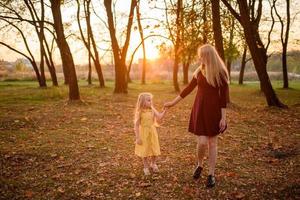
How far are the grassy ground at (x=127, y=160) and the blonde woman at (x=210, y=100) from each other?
960 millimetres

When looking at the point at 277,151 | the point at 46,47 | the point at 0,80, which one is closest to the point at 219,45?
the point at 277,151

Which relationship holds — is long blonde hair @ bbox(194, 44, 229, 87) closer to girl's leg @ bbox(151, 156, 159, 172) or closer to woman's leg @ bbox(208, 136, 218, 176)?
woman's leg @ bbox(208, 136, 218, 176)

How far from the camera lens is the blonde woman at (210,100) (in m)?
6.47

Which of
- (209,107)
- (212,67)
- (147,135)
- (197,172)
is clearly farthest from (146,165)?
(212,67)

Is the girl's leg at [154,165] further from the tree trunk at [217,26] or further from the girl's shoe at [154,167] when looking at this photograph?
the tree trunk at [217,26]

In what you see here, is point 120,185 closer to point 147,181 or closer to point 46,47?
point 147,181

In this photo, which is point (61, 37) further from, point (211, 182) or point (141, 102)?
point (211, 182)

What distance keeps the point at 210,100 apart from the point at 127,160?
3262mm

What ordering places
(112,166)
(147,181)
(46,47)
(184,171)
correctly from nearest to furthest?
(147,181)
(184,171)
(112,166)
(46,47)

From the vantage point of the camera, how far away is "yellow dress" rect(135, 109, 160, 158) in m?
7.46

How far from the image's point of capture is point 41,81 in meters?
35.0

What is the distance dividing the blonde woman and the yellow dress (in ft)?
3.32

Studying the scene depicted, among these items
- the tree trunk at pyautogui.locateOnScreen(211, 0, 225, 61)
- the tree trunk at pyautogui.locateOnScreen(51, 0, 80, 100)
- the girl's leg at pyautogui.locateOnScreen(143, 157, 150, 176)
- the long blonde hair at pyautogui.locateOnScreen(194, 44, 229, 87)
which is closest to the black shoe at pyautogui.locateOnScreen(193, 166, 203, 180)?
the girl's leg at pyautogui.locateOnScreen(143, 157, 150, 176)

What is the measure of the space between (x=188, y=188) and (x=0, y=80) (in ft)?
158
